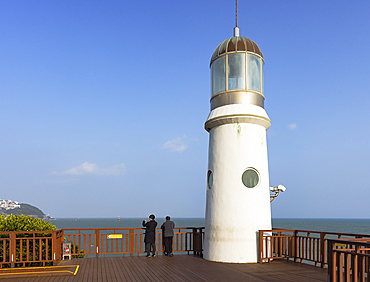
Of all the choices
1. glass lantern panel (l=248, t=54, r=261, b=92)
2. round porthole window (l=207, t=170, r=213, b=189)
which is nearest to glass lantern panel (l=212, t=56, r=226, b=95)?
glass lantern panel (l=248, t=54, r=261, b=92)

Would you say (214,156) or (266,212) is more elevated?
(214,156)

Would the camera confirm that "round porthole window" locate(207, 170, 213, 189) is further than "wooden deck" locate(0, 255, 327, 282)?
Yes

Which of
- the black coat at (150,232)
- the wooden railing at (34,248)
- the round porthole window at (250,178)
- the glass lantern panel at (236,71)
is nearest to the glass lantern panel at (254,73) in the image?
the glass lantern panel at (236,71)

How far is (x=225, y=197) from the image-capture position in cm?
998

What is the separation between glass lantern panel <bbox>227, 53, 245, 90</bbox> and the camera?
34.6 feet

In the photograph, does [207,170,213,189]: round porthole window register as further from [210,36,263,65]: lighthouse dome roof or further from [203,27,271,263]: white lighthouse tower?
[210,36,263,65]: lighthouse dome roof

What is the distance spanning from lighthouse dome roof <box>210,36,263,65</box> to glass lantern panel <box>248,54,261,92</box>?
26 centimetres

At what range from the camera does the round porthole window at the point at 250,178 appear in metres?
9.98

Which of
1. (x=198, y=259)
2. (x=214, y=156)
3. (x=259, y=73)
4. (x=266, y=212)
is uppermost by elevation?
(x=259, y=73)

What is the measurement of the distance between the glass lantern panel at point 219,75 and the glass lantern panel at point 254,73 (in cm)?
84

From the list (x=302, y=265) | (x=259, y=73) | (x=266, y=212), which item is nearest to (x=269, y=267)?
(x=302, y=265)

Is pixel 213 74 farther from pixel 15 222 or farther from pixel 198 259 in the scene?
pixel 15 222

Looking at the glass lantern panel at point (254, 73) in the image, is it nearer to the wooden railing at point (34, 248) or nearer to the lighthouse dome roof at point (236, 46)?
the lighthouse dome roof at point (236, 46)

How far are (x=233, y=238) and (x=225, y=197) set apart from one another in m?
1.23
